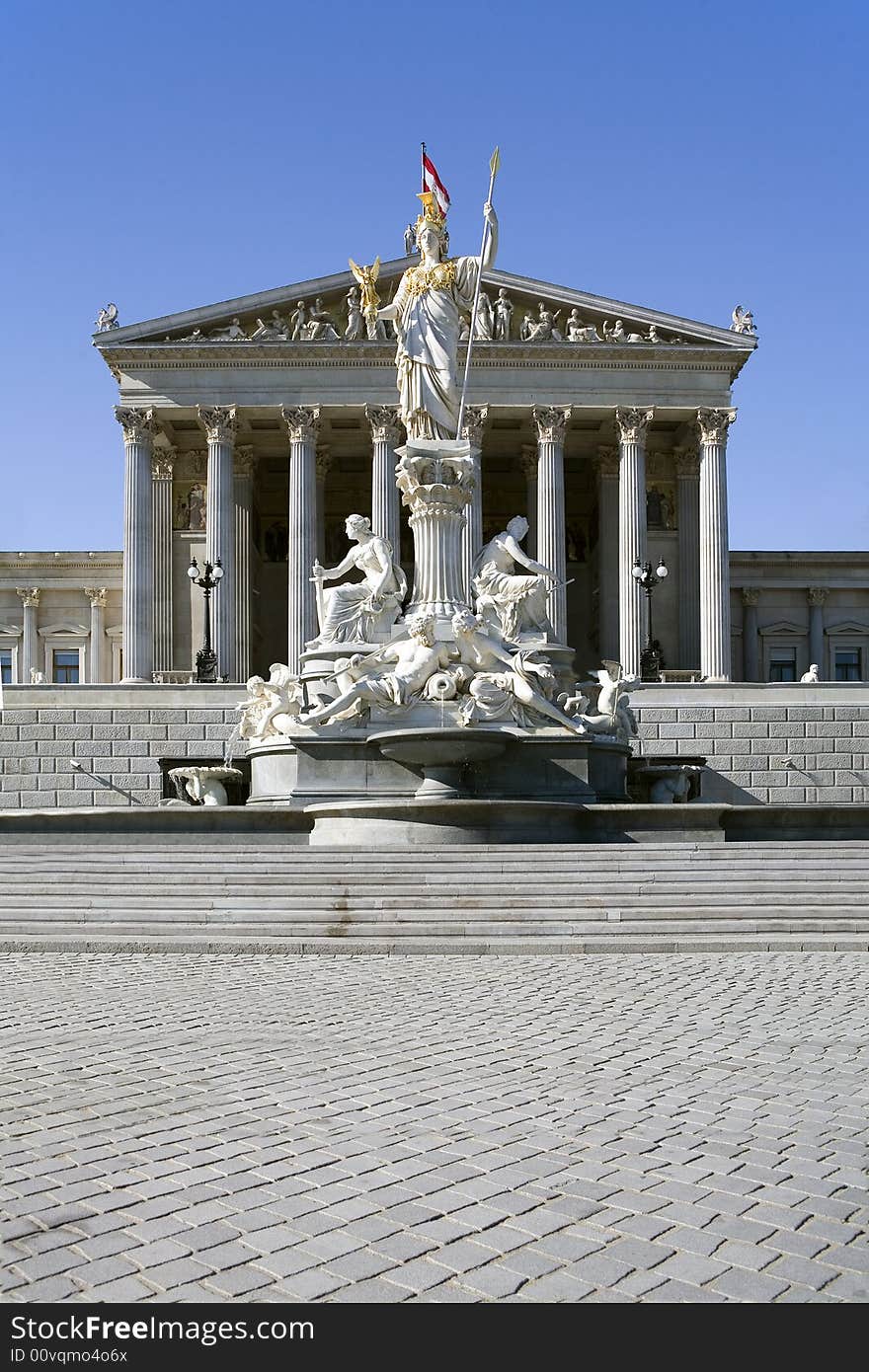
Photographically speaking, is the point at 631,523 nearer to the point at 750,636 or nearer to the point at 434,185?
the point at 750,636

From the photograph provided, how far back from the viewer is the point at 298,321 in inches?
2293

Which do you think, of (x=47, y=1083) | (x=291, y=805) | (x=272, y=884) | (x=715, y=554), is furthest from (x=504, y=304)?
(x=47, y=1083)

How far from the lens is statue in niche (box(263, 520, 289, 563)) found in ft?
222

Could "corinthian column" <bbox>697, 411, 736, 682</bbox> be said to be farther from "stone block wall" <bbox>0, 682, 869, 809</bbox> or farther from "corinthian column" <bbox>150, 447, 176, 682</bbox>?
"corinthian column" <bbox>150, 447, 176, 682</bbox>

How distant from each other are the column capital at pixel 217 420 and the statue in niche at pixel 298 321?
154 inches

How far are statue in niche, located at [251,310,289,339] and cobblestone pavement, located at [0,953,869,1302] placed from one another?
159ft

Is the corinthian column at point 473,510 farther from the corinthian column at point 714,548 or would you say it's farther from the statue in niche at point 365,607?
the statue in niche at point 365,607

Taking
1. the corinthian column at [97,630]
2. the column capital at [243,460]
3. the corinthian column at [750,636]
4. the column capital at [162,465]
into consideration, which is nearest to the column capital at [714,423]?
the corinthian column at [750,636]

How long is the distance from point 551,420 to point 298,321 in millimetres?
10485

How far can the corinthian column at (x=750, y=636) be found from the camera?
64812mm

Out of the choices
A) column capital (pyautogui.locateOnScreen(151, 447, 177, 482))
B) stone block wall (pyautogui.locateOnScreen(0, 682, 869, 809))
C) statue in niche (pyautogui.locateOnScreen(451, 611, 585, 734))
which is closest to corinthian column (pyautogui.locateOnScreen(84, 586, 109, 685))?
column capital (pyautogui.locateOnScreen(151, 447, 177, 482))

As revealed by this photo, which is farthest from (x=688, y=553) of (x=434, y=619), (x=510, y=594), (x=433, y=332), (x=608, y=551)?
(x=434, y=619)

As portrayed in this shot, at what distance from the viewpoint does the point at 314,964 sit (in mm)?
13586

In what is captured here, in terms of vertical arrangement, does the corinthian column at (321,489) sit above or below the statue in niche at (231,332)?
below
